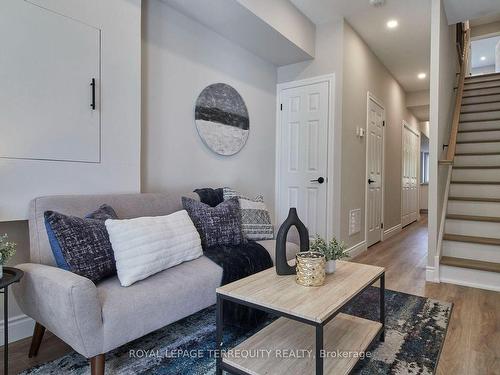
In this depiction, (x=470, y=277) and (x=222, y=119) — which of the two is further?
(x=222, y=119)

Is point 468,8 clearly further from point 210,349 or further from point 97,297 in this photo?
point 97,297

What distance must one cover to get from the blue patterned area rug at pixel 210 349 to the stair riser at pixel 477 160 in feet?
7.94

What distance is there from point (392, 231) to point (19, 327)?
Answer: 204 inches

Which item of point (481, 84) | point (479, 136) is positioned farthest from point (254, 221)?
point (481, 84)

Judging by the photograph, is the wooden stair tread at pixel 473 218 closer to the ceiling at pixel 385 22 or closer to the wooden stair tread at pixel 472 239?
the wooden stair tread at pixel 472 239

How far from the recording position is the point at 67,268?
1.42m

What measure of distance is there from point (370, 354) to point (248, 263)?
Result: 2.73 feet

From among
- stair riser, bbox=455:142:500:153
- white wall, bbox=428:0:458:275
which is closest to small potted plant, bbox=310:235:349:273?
white wall, bbox=428:0:458:275

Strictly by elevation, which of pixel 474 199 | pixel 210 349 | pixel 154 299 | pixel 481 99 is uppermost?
pixel 481 99

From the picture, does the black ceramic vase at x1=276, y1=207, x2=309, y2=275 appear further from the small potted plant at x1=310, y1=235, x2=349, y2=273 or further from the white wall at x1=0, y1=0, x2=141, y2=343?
the white wall at x1=0, y1=0, x2=141, y2=343

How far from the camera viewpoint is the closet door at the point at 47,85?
167cm

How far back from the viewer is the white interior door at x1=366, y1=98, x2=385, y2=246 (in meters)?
4.34

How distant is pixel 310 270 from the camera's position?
1.39 metres

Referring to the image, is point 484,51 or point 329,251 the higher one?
point 484,51
